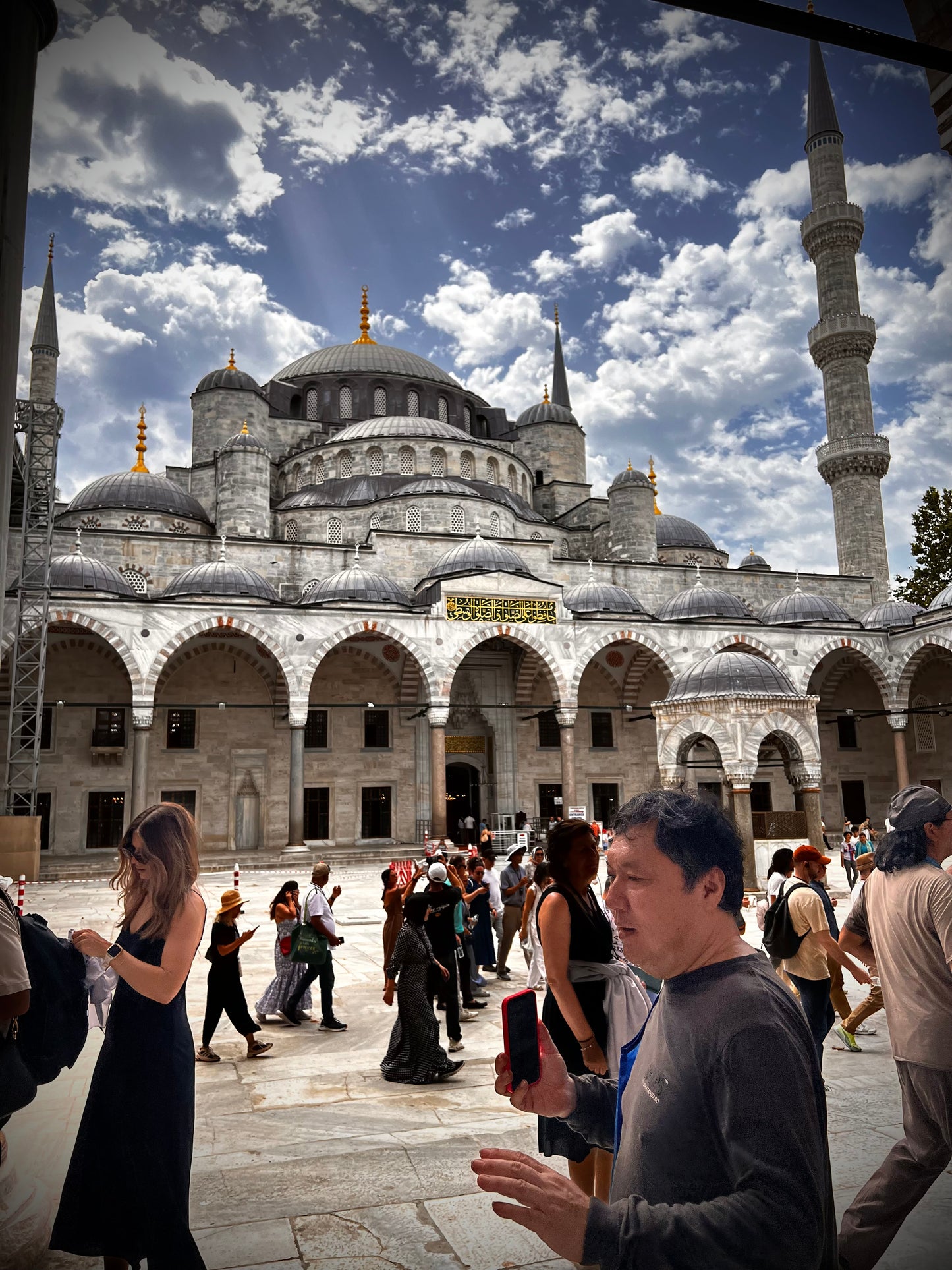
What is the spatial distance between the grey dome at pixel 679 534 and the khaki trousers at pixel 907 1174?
25.2 m

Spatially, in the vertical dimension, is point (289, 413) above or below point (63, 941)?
above

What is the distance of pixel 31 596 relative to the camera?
15.7 m

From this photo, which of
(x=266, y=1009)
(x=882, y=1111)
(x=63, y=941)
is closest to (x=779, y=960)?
(x=882, y=1111)

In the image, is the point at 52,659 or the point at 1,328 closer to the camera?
the point at 1,328

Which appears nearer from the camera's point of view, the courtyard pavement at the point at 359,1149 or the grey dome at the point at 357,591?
the courtyard pavement at the point at 359,1149

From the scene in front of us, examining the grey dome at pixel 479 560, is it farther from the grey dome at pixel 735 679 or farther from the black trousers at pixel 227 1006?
the black trousers at pixel 227 1006

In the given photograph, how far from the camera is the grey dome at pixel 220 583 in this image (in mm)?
17797

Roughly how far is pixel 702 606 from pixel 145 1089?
Result: 67.2 ft

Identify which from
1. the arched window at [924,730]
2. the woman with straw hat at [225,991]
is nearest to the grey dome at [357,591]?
the woman with straw hat at [225,991]

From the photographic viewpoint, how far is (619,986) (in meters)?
2.64

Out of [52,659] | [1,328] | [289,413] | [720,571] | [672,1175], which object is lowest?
[672,1175]

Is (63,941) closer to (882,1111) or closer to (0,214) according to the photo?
(0,214)

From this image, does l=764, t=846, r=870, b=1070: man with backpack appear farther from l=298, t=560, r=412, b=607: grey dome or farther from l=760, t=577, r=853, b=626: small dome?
l=760, t=577, r=853, b=626: small dome

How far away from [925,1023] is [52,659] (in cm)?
1900
